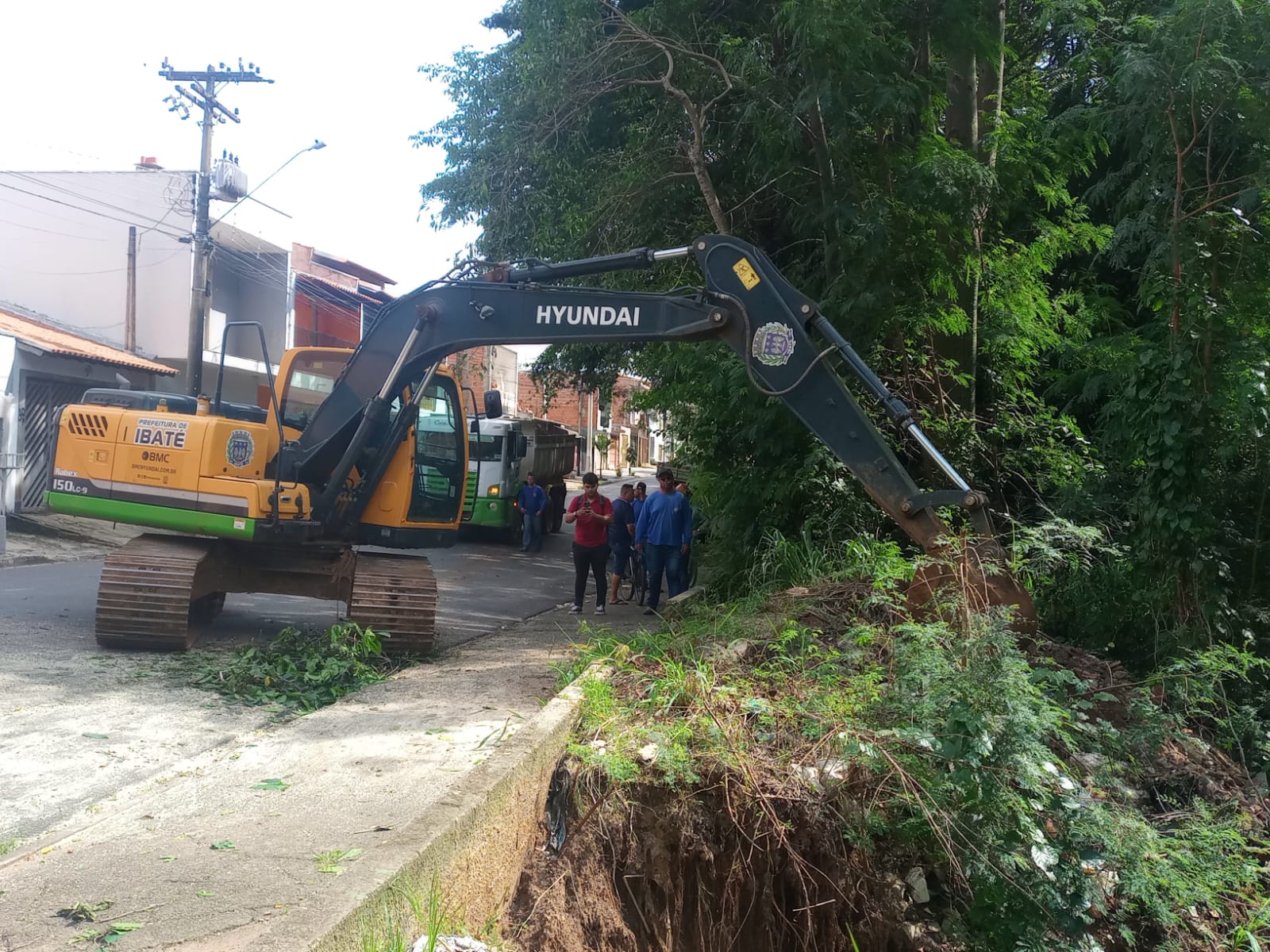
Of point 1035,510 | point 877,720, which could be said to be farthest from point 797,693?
point 1035,510

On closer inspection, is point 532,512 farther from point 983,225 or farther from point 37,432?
point 983,225

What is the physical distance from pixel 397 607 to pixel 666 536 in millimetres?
4165

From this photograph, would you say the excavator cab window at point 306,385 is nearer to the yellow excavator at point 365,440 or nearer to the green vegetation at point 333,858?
the yellow excavator at point 365,440

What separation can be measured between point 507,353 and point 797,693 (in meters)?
49.5

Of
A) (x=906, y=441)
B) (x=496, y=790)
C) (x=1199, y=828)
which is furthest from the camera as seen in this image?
(x=906, y=441)

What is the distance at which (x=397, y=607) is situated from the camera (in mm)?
9320

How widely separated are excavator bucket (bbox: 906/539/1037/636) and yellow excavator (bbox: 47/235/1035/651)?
1155 millimetres

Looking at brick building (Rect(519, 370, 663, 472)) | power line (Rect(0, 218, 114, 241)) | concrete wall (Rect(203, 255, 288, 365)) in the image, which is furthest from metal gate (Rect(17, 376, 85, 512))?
brick building (Rect(519, 370, 663, 472))

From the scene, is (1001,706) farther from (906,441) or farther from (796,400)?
(906,441)

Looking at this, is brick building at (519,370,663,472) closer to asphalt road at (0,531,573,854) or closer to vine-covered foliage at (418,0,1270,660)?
vine-covered foliage at (418,0,1270,660)

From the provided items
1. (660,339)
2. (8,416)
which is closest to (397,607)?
(660,339)

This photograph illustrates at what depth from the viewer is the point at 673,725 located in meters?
5.67

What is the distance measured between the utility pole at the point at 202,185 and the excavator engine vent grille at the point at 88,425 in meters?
10.7

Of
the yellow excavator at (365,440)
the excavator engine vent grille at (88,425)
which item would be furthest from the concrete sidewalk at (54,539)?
the yellow excavator at (365,440)
